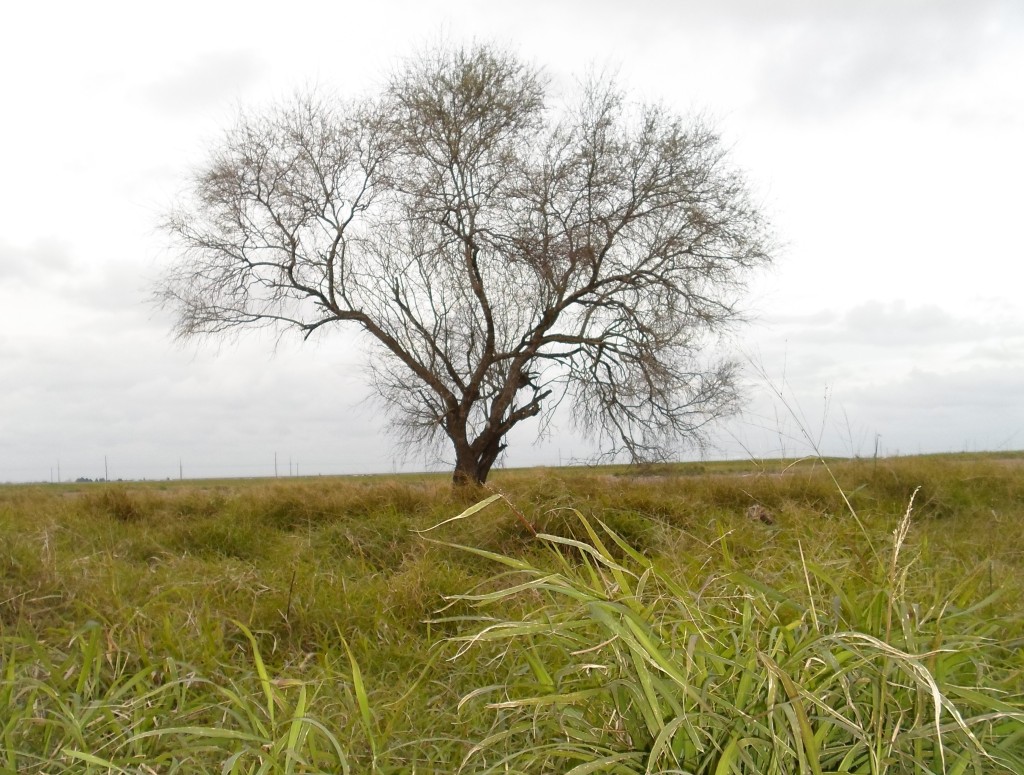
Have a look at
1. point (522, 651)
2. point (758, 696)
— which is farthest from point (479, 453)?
point (758, 696)

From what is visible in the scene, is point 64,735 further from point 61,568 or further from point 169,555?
point 169,555

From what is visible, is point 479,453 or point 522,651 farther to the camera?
point 479,453

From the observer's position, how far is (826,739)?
2.14 metres

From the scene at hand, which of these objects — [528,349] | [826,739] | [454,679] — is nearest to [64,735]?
[454,679]

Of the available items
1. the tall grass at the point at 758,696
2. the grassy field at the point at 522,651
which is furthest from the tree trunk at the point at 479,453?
the tall grass at the point at 758,696

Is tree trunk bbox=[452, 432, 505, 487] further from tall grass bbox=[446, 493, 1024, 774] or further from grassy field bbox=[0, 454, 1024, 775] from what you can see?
tall grass bbox=[446, 493, 1024, 774]

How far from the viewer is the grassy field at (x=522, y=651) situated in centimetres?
206

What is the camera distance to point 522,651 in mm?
2762

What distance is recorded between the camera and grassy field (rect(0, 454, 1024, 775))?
6.77 ft

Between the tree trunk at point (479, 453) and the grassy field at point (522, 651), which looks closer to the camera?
the grassy field at point (522, 651)

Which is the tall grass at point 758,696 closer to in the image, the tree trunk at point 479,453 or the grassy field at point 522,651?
the grassy field at point 522,651

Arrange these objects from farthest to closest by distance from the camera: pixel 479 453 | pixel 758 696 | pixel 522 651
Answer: pixel 479 453
pixel 522 651
pixel 758 696

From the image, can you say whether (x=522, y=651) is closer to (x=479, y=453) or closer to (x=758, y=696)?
(x=758, y=696)

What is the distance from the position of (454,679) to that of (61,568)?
3444 mm
